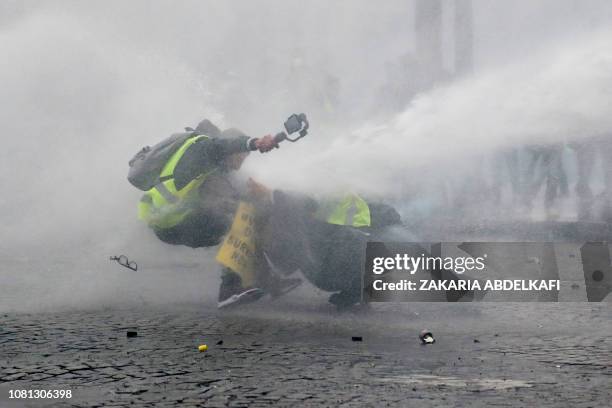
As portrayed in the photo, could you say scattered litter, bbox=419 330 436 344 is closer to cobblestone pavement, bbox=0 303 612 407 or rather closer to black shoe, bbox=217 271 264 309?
cobblestone pavement, bbox=0 303 612 407

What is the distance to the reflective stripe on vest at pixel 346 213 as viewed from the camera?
987cm

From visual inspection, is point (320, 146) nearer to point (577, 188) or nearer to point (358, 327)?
point (358, 327)

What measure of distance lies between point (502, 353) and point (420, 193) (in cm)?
1518

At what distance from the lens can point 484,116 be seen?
38.0ft

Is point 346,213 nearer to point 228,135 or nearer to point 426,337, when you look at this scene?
point 228,135

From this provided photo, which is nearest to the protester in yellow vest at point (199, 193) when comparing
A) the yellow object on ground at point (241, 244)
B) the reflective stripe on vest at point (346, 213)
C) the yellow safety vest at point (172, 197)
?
the yellow safety vest at point (172, 197)

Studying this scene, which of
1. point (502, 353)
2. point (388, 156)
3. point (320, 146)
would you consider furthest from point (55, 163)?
point (502, 353)

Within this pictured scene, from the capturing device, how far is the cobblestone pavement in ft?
Result: 18.4

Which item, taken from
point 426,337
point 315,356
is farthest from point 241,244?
point 315,356

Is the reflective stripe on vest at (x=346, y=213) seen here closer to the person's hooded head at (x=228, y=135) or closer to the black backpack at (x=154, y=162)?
the person's hooded head at (x=228, y=135)

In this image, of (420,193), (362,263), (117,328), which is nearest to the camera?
(117,328)

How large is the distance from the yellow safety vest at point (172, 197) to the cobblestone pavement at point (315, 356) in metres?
1.01

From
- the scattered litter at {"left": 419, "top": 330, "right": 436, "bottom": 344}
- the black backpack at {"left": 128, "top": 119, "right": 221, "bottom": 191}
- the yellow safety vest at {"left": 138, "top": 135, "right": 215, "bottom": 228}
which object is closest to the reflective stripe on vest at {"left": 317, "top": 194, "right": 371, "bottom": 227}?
the yellow safety vest at {"left": 138, "top": 135, "right": 215, "bottom": 228}

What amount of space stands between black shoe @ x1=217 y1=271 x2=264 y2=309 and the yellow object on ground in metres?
0.08
